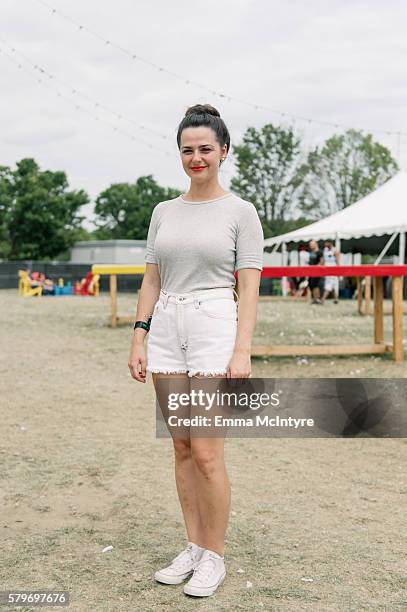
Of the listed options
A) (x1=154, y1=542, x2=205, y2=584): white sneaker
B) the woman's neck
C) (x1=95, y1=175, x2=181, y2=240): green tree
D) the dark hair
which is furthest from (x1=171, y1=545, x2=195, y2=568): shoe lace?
(x1=95, y1=175, x2=181, y2=240): green tree

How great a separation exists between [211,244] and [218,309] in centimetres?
22

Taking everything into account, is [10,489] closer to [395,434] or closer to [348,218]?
[395,434]

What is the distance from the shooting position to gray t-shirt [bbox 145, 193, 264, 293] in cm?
253

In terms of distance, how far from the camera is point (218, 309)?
8.32 ft

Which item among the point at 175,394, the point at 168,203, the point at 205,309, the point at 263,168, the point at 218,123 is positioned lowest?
the point at 175,394

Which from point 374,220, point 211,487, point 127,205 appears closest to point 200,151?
point 211,487

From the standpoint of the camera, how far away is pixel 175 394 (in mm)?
2627

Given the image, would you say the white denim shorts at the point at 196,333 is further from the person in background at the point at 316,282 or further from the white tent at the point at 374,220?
the person in background at the point at 316,282

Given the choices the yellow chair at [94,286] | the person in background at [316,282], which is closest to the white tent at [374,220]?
the person in background at [316,282]

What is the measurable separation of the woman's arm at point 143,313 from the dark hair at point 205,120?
0.49m

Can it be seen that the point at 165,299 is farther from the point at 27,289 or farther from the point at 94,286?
the point at 94,286

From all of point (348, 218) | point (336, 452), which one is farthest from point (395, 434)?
point (348, 218)

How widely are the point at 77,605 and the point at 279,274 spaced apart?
19.0ft

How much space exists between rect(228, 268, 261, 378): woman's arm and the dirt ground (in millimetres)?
808
